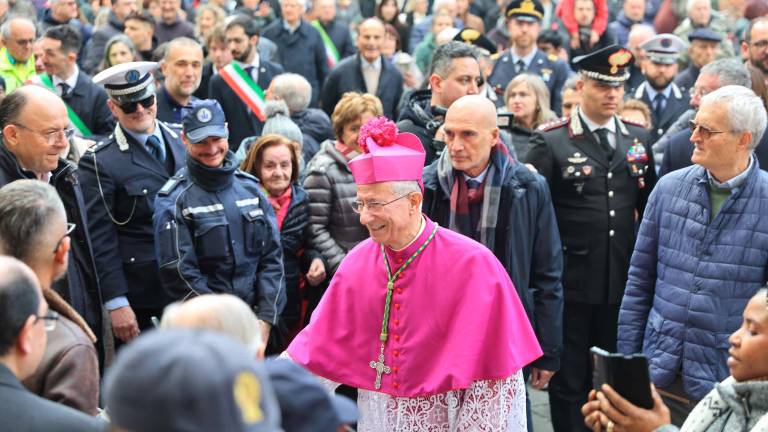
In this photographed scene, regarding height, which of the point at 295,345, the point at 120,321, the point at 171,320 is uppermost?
the point at 171,320

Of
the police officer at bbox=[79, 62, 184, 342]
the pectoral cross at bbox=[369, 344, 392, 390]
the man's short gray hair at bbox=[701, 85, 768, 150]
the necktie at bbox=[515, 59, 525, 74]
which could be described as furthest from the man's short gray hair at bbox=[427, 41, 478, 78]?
the necktie at bbox=[515, 59, 525, 74]

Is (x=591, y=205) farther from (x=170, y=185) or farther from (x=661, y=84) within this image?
(x=661, y=84)

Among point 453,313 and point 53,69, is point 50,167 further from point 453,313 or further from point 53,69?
point 53,69

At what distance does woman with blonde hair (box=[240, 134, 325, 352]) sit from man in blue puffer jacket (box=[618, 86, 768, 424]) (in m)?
2.19

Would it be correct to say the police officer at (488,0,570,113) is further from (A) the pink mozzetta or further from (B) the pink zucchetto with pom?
(A) the pink mozzetta

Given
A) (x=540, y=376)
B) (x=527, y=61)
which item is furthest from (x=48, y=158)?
(x=527, y=61)

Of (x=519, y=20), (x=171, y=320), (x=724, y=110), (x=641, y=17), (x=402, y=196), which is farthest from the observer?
(x=641, y=17)

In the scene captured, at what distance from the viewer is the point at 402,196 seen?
464 centimetres

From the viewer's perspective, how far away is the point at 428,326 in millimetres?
4641

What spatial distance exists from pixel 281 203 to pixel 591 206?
198 cm

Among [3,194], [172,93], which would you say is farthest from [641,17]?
[3,194]

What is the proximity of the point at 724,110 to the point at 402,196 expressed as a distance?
6.32 feet

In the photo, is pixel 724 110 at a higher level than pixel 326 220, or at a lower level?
higher

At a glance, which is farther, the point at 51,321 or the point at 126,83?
the point at 126,83
